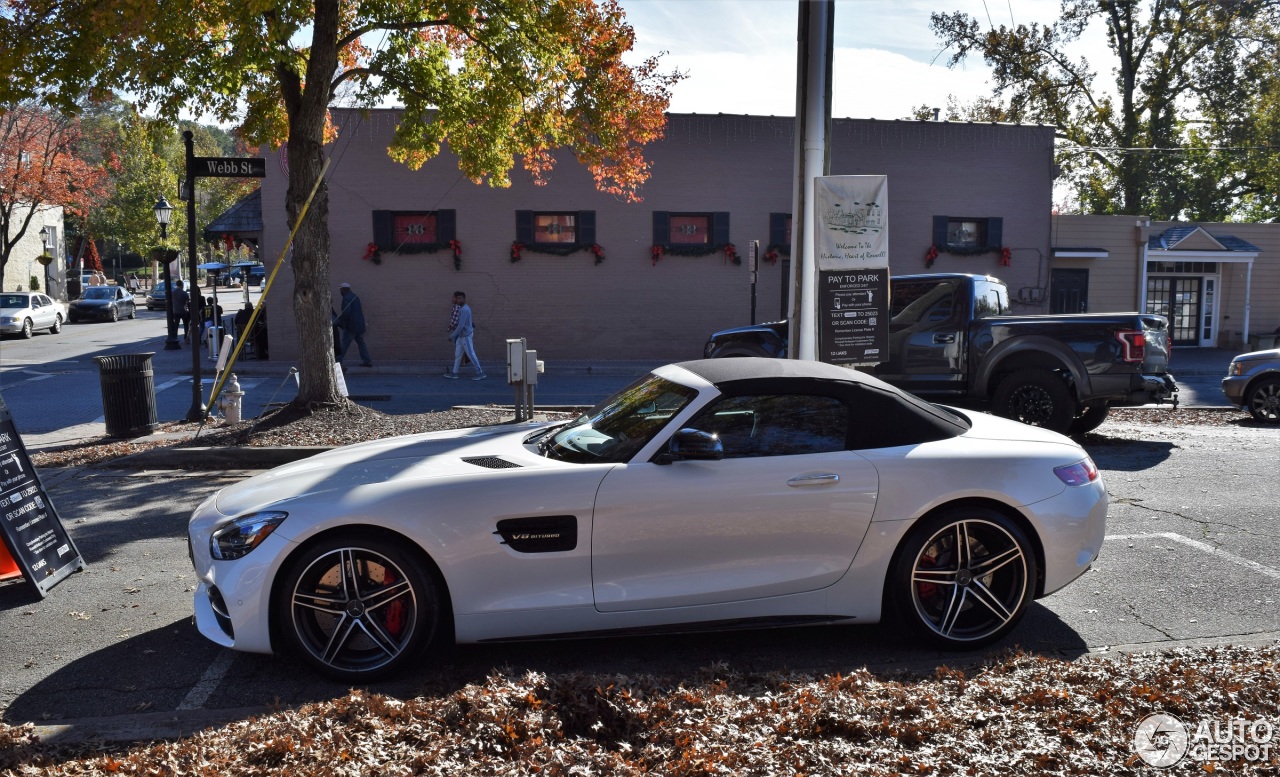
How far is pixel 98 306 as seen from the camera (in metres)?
39.4

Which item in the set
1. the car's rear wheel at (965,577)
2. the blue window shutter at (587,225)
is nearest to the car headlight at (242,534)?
the car's rear wheel at (965,577)

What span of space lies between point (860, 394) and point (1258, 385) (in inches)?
432

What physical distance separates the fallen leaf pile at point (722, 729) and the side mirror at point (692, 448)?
1.06 m

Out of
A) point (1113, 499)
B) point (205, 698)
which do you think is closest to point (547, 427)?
point (205, 698)

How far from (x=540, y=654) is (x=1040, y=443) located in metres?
2.77

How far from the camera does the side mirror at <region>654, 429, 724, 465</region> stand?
4535 mm

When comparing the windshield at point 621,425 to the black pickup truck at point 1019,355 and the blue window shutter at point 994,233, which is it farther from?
the blue window shutter at point 994,233

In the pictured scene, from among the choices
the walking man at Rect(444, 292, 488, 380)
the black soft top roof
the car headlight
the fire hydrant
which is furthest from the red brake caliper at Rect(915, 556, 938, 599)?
the walking man at Rect(444, 292, 488, 380)

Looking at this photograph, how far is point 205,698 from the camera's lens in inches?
A: 169

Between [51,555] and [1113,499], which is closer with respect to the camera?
[51,555]

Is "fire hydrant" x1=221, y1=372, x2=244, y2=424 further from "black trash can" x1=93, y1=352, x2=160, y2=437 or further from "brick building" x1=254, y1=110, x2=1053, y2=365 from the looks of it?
"brick building" x1=254, y1=110, x2=1053, y2=365

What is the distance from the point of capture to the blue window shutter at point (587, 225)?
22.7m

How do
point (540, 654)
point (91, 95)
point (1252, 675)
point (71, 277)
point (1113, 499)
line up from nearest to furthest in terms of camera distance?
point (1252, 675) → point (540, 654) → point (1113, 499) → point (91, 95) → point (71, 277)

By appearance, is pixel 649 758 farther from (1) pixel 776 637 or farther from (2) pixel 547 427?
(2) pixel 547 427
